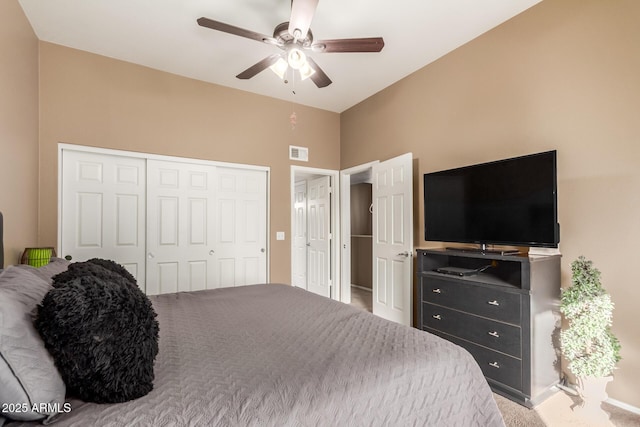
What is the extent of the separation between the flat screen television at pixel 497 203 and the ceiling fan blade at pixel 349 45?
1282 mm

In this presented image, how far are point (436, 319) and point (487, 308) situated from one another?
0.51 meters

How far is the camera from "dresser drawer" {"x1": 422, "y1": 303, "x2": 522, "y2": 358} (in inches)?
81.0

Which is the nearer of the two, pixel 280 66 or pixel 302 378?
pixel 302 378

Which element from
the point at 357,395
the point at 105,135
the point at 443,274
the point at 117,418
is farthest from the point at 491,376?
the point at 105,135

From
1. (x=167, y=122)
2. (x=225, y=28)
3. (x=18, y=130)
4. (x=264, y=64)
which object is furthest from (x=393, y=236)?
(x=18, y=130)

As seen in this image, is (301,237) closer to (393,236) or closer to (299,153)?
(299,153)

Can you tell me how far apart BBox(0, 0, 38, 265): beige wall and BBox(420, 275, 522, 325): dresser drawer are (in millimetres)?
3190

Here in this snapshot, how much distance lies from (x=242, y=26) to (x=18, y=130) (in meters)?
1.89

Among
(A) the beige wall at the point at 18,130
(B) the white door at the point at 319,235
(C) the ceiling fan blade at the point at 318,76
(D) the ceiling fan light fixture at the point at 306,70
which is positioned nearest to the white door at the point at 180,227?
(A) the beige wall at the point at 18,130

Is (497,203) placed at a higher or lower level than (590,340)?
higher

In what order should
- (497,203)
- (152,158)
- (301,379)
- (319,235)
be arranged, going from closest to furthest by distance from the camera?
(301,379) < (497,203) < (152,158) < (319,235)

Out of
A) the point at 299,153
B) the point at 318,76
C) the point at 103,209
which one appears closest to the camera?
the point at 318,76

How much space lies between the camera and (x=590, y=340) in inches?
72.1

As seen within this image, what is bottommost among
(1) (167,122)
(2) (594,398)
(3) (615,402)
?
(3) (615,402)
